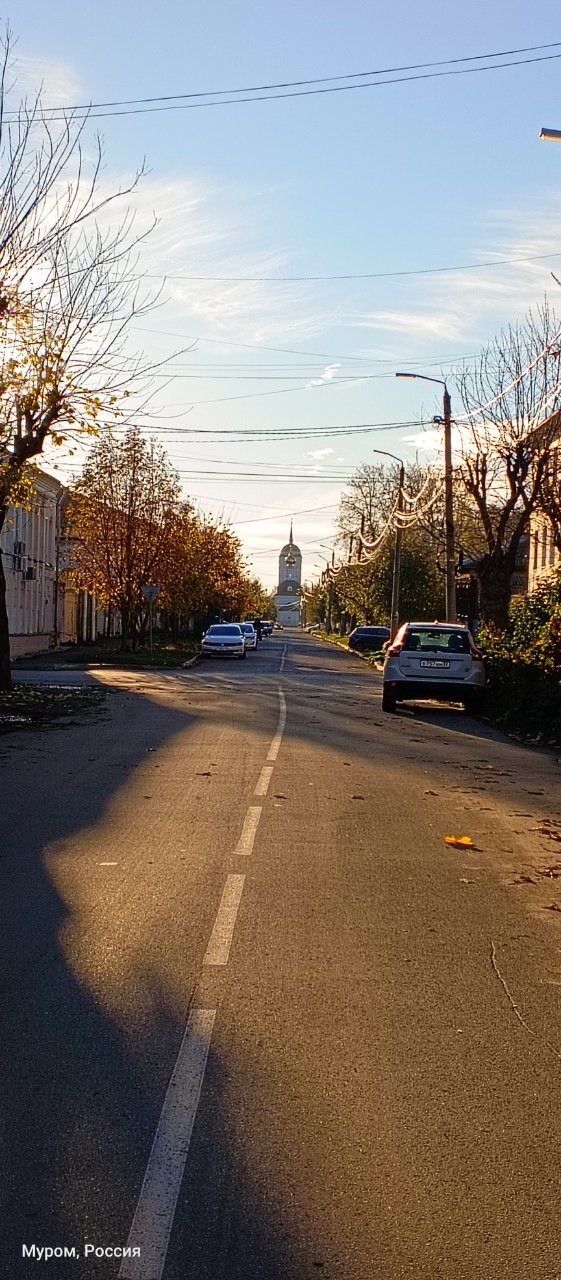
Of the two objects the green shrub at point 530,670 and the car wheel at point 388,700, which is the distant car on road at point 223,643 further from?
the car wheel at point 388,700

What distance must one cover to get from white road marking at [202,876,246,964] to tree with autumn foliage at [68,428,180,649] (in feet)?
147

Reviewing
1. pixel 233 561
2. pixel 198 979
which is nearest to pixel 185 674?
pixel 198 979

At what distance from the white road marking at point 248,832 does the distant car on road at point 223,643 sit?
4374 centimetres

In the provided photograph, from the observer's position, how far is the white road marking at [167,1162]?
359 centimetres

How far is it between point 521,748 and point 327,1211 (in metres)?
14.8

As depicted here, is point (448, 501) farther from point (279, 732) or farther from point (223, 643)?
point (223, 643)

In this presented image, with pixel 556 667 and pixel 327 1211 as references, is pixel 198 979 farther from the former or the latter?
pixel 556 667

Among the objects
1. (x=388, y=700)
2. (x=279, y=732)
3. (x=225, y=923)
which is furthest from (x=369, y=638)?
Answer: (x=225, y=923)

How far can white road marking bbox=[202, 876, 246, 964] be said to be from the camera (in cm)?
668

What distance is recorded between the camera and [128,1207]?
3.85m

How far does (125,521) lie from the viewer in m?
53.7

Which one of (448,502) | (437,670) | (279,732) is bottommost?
(279,732)

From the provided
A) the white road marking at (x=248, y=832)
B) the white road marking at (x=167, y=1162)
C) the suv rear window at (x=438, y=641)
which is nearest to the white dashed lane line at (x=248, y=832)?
the white road marking at (x=248, y=832)

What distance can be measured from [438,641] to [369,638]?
4007 centimetres
